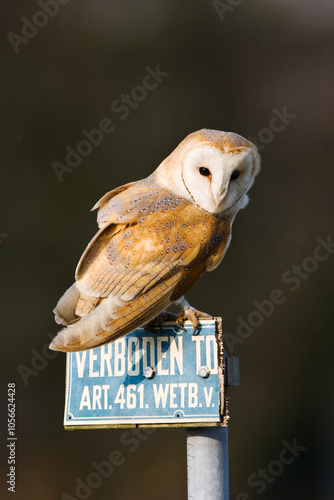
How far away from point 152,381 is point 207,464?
0.67 ft

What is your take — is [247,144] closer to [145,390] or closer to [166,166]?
[166,166]

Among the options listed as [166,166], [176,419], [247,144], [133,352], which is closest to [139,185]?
[166,166]

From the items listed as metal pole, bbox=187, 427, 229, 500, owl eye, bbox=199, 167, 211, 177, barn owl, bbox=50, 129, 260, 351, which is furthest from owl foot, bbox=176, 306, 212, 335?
owl eye, bbox=199, 167, 211, 177

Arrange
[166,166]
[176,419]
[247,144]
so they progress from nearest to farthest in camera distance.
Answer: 1. [176,419]
2. [247,144]
3. [166,166]

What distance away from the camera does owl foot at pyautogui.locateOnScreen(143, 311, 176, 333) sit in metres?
1.41

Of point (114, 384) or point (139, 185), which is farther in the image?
point (139, 185)

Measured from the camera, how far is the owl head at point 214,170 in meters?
1.47

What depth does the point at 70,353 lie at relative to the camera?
4.60 ft

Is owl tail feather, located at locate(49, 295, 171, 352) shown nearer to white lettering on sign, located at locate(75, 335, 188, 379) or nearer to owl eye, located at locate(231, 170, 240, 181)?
white lettering on sign, located at locate(75, 335, 188, 379)

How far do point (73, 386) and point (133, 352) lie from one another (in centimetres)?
15

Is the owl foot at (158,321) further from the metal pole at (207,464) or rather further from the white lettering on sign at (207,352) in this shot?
the metal pole at (207,464)

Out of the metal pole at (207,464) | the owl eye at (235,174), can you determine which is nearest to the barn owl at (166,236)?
the owl eye at (235,174)

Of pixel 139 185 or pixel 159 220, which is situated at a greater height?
pixel 139 185

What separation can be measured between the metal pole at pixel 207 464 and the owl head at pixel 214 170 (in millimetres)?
536
